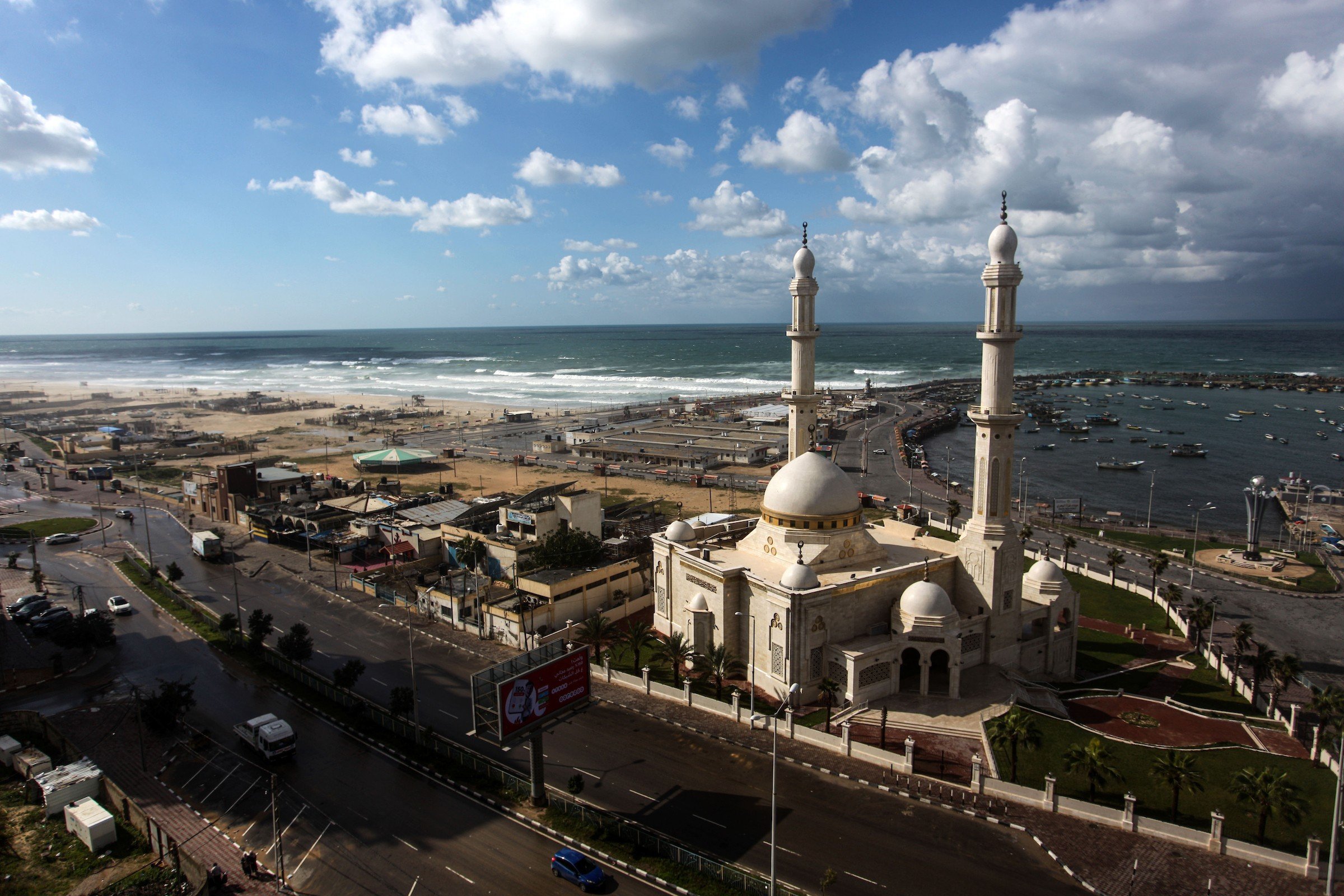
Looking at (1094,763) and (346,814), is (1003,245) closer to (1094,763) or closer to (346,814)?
(1094,763)

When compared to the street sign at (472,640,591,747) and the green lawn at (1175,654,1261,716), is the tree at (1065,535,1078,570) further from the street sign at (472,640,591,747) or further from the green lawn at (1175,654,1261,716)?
the street sign at (472,640,591,747)

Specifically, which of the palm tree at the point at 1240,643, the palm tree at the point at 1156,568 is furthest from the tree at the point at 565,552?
the palm tree at the point at 1156,568

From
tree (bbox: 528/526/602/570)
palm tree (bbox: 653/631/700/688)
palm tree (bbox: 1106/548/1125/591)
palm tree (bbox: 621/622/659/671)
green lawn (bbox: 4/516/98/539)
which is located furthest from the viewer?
green lawn (bbox: 4/516/98/539)

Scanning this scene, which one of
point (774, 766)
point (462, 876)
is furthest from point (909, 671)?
point (462, 876)

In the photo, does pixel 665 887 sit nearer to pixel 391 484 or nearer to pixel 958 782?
pixel 958 782

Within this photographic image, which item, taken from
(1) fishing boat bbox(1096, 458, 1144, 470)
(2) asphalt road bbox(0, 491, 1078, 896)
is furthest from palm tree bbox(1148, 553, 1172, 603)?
(1) fishing boat bbox(1096, 458, 1144, 470)

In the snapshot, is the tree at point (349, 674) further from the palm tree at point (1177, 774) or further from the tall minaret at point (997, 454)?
the palm tree at point (1177, 774)
